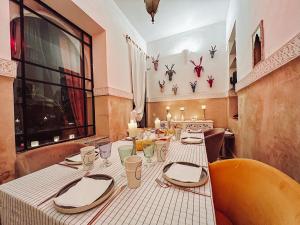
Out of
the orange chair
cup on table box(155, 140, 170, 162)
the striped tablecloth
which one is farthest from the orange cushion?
cup on table box(155, 140, 170, 162)

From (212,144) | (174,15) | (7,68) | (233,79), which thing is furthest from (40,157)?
(233,79)

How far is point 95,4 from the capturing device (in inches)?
93.1

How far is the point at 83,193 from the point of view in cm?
61

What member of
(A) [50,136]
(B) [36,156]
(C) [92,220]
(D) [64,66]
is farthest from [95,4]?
(C) [92,220]

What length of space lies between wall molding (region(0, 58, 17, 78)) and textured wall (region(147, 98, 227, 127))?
362cm

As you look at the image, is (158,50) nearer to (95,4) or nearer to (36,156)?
(95,4)

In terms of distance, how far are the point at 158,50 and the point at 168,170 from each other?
15.1ft

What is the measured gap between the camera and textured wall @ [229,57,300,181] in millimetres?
1019

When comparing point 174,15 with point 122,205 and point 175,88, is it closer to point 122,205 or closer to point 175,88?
point 175,88

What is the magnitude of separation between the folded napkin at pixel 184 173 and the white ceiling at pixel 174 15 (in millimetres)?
3282

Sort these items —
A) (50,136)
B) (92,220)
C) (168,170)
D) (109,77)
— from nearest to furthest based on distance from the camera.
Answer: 1. (92,220)
2. (168,170)
3. (50,136)
4. (109,77)

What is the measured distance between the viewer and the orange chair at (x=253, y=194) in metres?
0.56

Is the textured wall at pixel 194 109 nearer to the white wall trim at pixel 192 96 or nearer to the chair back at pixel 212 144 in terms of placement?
the white wall trim at pixel 192 96

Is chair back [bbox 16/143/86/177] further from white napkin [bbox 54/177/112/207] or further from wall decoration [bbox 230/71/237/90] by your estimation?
wall decoration [bbox 230/71/237/90]
